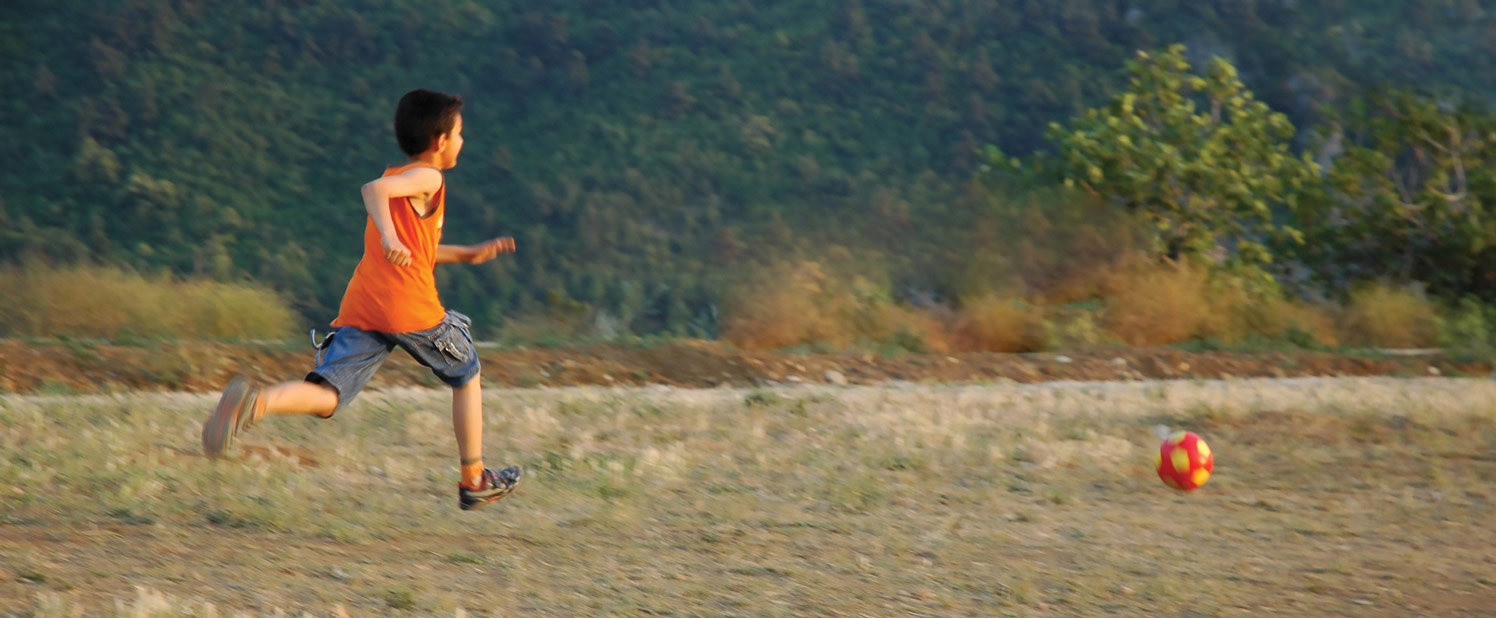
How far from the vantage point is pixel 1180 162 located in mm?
21438

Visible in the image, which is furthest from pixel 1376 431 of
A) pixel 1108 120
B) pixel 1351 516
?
pixel 1108 120

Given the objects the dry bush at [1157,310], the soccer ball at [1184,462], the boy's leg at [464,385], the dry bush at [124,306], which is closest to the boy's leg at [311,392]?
the boy's leg at [464,385]

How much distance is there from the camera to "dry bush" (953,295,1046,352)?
55.7 ft

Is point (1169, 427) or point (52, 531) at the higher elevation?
A: point (1169, 427)

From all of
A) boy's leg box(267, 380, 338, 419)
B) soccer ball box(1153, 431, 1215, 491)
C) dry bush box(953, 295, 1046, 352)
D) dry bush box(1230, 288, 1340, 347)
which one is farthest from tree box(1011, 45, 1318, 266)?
boy's leg box(267, 380, 338, 419)

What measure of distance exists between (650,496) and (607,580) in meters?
1.76

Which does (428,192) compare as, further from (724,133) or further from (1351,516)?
(724,133)

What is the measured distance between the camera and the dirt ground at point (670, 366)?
9.73 meters

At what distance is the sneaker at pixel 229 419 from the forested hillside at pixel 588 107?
1734 centimetres

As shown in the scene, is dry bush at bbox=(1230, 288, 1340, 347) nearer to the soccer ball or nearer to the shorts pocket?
the soccer ball

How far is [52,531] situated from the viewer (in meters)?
4.64

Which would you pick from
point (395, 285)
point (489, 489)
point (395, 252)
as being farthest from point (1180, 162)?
point (395, 252)

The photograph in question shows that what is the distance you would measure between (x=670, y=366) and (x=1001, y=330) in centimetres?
633

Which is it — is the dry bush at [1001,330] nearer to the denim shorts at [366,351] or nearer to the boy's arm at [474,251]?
the boy's arm at [474,251]
